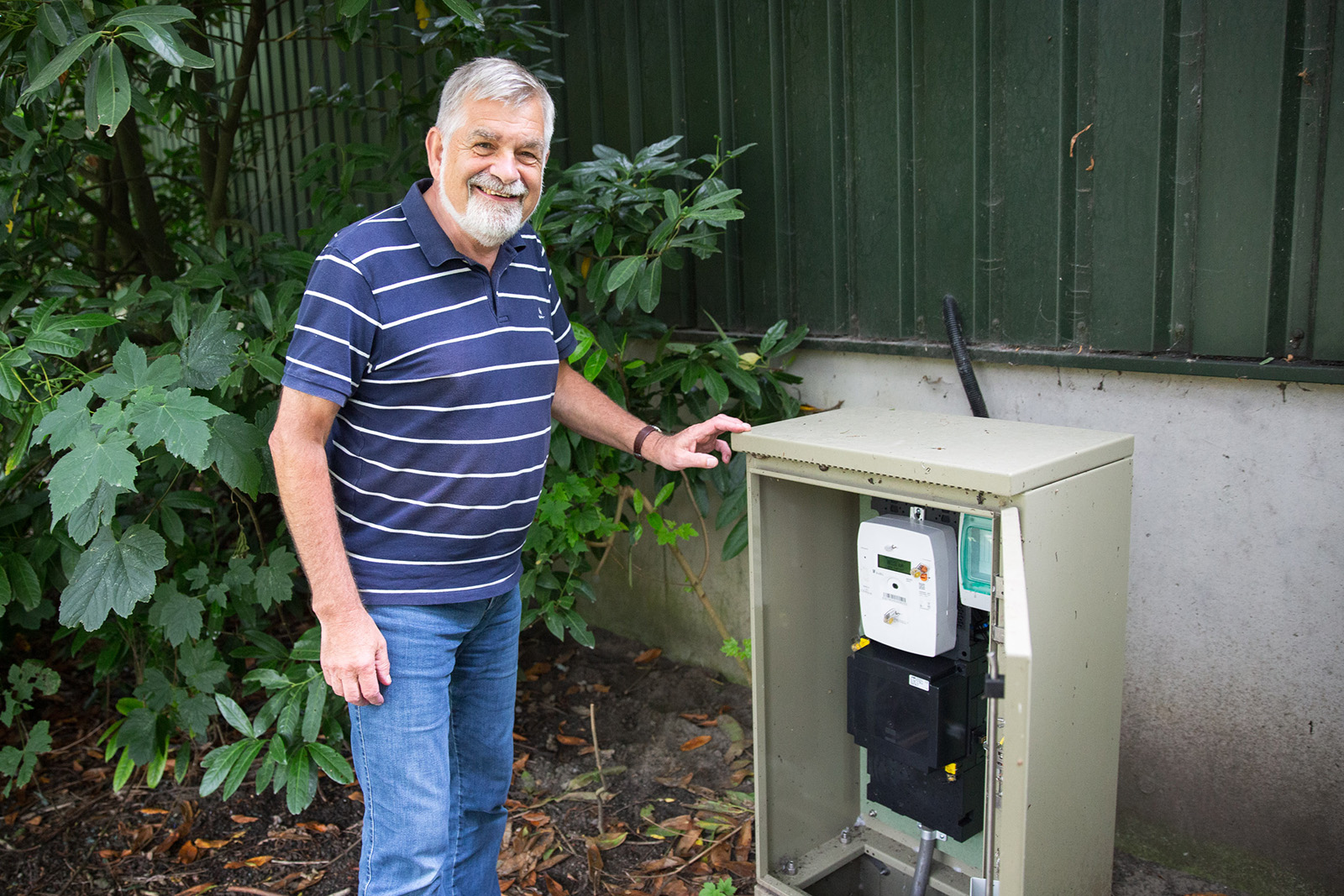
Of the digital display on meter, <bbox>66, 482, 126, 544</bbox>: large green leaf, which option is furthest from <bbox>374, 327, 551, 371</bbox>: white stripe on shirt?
the digital display on meter

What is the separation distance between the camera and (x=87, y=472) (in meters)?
1.92

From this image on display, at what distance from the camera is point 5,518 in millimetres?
2896

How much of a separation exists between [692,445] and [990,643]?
0.80 metres

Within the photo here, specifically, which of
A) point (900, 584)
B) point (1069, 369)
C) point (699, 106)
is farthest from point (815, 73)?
point (900, 584)

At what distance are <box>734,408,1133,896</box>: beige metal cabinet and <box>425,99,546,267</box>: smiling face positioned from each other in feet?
2.33

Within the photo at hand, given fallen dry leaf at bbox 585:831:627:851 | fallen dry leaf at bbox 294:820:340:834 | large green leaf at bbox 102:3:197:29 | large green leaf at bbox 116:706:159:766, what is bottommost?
fallen dry leaf at bbox 294:820:340:834

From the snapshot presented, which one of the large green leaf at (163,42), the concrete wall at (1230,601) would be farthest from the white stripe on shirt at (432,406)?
the concrete wall at (1230,601)

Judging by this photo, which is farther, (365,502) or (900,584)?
(900,584)

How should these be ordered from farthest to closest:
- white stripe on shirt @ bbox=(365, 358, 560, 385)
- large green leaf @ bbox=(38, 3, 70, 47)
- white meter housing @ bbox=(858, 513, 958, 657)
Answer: white meter housing @ bbox=(858, 513, 958, 657), large green leaf @ bbox=(38, 3, 70, 47), white stripe on shirt @ bbox=(365, 358, 560, 385)

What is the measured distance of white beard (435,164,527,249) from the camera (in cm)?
197

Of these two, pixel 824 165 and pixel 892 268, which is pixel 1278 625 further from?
pixel 824 165

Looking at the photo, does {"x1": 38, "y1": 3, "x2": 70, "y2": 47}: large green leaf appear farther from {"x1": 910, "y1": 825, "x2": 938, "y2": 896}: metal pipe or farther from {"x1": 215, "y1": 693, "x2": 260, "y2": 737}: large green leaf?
{"x1": 910, "y1": 825, "x2": 938, "y2": 896}: metal pipe

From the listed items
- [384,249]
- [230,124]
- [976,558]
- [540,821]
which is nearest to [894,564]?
[976,558]

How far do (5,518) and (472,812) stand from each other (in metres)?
1.69
